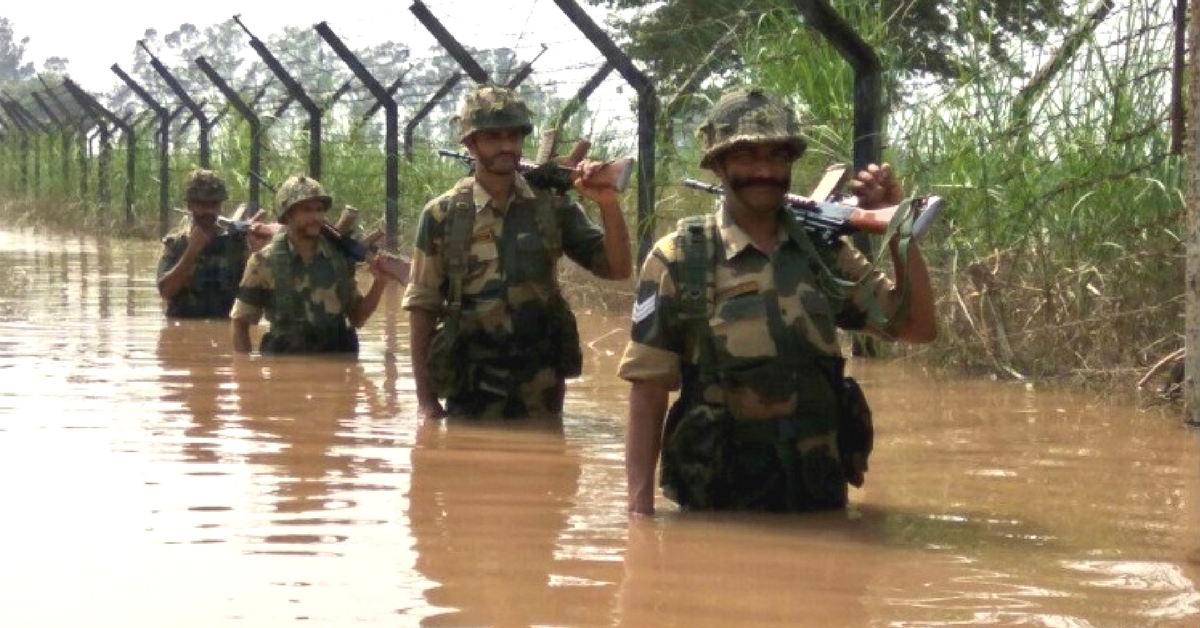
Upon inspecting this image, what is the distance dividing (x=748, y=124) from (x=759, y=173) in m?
0.14

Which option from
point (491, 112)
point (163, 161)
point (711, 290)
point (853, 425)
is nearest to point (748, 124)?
point (711, 290)

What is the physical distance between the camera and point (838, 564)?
520 cm

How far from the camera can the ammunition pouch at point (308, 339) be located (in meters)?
10.8

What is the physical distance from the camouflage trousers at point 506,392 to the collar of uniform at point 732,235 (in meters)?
2.76

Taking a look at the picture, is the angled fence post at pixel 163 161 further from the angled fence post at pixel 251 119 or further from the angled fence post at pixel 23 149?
the angled fence post at pixel 23 149

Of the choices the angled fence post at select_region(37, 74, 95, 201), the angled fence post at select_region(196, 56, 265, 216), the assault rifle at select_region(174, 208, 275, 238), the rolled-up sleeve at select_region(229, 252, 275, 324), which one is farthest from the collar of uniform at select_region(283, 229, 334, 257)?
the angled fence post at select_region(37, 74, 95, 201)

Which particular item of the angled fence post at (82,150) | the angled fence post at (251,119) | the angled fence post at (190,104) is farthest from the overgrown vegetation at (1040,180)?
the angled fence post at (82,150)

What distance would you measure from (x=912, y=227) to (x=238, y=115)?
854 inches

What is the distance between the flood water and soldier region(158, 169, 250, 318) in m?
3.69

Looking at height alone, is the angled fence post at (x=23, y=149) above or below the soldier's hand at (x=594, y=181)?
above

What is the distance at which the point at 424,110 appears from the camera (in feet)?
65.4

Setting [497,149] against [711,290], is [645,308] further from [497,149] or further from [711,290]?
[497,149]

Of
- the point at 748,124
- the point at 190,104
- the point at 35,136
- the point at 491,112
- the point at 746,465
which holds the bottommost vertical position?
the point at 746,465

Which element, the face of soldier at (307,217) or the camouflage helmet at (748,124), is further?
the face of soldier at (307,217)
